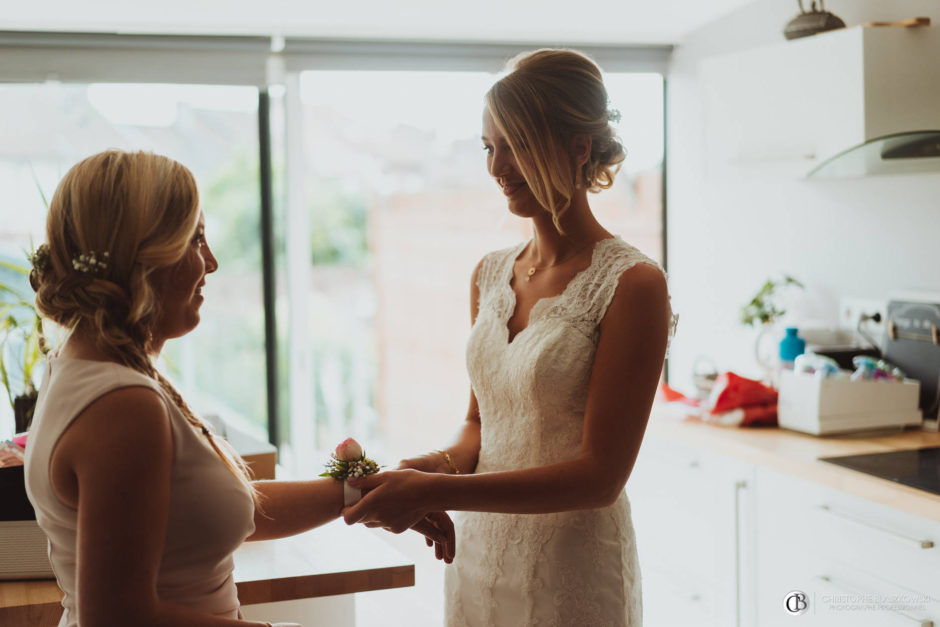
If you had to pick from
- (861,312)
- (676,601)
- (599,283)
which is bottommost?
(676,601)

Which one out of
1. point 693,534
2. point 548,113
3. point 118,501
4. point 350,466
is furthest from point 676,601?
point 118,501

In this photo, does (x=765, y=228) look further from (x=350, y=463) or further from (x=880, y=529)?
(x=350, y=463)

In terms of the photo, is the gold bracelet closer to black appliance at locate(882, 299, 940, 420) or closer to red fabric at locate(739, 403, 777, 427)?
red fabric at locate(739, 403, 777, 427)

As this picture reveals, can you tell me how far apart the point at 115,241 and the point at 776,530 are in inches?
74.3

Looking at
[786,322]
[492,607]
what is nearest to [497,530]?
[492,607]

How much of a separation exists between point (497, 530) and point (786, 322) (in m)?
1.85

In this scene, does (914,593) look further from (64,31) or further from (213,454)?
(64,31)

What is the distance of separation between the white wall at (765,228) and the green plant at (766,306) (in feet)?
0.22

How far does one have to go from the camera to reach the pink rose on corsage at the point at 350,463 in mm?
1593

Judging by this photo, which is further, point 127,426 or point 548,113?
point 548,113

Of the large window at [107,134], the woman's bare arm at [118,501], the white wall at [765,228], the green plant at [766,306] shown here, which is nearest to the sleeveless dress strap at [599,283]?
the woman's bare arm at [118,501]

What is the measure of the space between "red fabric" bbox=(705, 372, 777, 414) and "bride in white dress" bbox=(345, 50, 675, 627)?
4.07 ft

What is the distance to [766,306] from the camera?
3207 mm

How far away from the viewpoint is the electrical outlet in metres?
2.80
